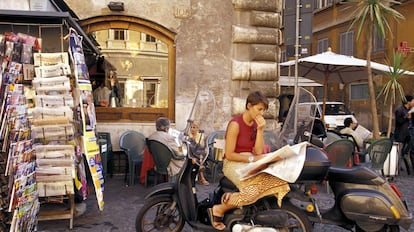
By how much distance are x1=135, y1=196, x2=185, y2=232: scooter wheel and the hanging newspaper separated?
2.57ft

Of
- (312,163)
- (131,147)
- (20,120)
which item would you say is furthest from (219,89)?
(20,120)

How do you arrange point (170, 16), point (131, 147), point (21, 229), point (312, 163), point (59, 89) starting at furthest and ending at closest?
point (170, 16)
point (131, 147)
point (59, 89)
point (312, 163)
point (21, 229)

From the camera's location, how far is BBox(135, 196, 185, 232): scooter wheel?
4.20m

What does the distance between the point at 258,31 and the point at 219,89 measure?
137 centimetres

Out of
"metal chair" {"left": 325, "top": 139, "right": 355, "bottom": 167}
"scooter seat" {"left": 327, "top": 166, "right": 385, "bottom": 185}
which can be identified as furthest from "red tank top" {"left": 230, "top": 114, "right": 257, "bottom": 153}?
"metal chair" {"left": 325, "top": 139, "right": 355, "bottom": 167}

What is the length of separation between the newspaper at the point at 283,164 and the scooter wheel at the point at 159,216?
0.98m

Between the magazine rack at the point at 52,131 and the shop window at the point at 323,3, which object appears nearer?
the magazine rack at the point at 52,131

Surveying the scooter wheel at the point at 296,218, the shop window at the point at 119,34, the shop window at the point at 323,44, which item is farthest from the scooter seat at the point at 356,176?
the shop window at the point at 323,44

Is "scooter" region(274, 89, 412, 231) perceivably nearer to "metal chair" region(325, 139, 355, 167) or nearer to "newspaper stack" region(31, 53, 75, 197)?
"metal chair" region(325, 139, 355, 167)

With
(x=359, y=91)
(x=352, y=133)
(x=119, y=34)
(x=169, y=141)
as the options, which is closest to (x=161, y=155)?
(x=169, y=141)

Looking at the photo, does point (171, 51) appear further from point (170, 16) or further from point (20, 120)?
point (20, 120)

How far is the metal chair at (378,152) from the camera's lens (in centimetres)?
676

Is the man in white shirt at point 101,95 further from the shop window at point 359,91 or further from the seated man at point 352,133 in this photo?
the shop window at point 359,91

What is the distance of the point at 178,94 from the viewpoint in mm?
8078
